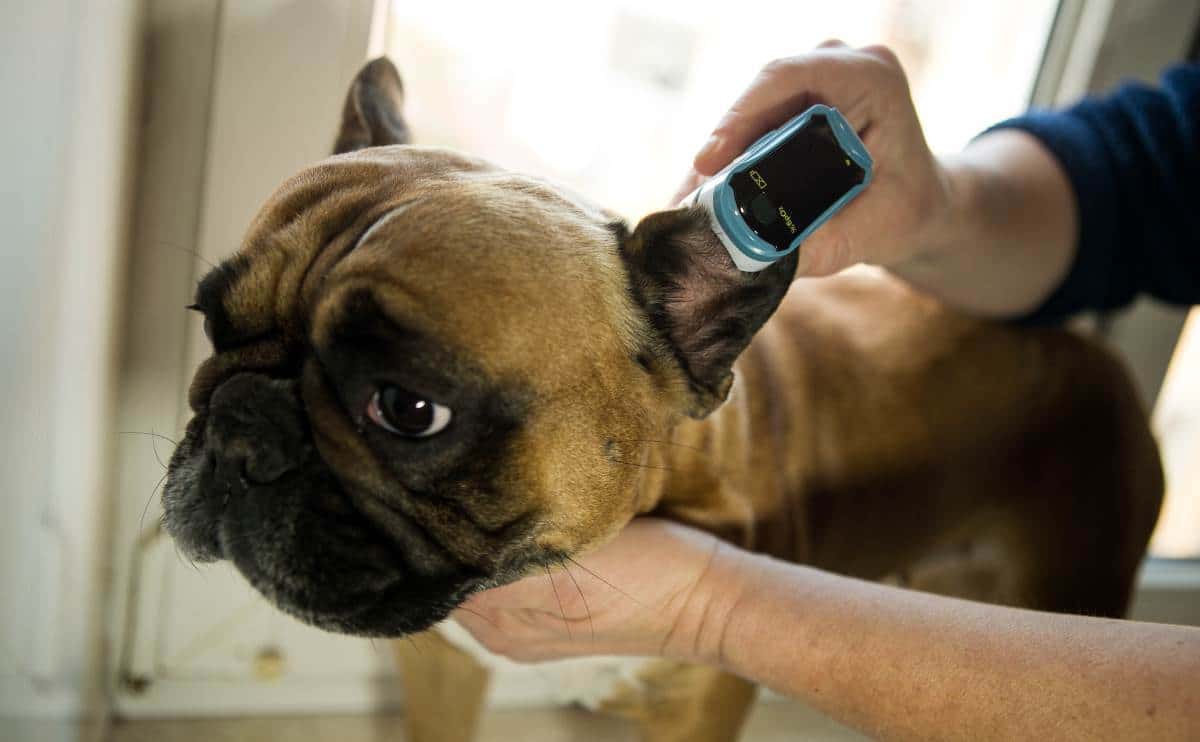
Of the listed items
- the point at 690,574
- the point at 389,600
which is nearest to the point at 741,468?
the point at 690,574

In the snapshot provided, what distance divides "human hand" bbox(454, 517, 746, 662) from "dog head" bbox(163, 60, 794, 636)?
64 millimetres

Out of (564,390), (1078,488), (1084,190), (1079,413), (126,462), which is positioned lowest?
(126,462)

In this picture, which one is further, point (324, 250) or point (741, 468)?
point (741, 468)

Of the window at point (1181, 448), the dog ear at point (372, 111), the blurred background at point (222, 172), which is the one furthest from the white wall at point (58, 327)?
the window at point (1181, 448)

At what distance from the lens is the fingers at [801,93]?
1013 mm

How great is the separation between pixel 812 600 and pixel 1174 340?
4.78ft

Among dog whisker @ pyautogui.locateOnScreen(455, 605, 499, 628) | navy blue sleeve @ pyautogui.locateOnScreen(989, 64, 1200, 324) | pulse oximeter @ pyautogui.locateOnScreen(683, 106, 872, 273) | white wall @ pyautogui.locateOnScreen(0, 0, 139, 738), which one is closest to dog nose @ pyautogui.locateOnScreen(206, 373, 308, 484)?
white wall @ pyautogui.locateOnScreen(0, 0, 139, 738)

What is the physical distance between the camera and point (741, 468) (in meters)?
1.34

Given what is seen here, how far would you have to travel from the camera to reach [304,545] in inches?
33.4

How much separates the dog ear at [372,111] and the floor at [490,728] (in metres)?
1.01

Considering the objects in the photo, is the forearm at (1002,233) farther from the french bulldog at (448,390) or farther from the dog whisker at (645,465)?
the dog whisker at (645,465)

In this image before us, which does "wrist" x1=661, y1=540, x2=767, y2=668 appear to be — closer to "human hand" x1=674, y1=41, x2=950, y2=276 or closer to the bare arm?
the bare arm

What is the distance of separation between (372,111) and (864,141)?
0.61m

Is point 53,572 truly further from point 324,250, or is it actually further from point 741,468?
point 741,468
